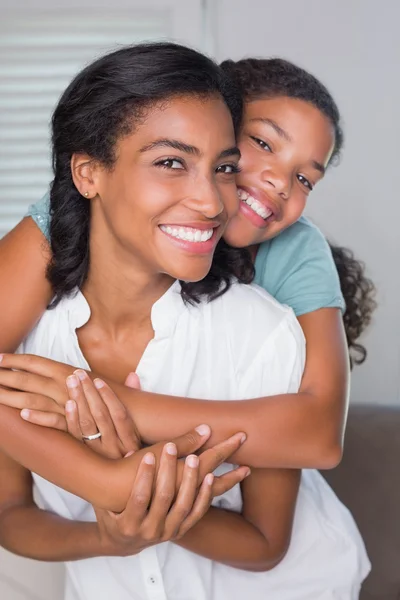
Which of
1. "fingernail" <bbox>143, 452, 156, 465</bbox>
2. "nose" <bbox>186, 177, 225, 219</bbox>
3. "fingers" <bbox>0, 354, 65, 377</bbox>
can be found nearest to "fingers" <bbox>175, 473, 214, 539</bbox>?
"fingernail" <bbox>143, 452, 156, 465</bbox>

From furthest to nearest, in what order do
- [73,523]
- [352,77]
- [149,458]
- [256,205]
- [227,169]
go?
[352,77]
[256,205]
[73,523]
[227,169]
[149,458]

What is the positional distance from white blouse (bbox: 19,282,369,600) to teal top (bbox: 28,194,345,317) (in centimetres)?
12

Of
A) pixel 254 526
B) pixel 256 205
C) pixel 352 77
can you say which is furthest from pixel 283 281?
pixel 352 77

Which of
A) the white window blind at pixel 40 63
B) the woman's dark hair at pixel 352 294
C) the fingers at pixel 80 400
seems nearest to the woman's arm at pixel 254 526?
the fingers at pixel 80 400

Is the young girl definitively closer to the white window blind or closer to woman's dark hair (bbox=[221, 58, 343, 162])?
woman's dark hair (bbox=[221, 58, 343, 162])

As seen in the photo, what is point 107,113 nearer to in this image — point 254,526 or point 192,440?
point 192,440

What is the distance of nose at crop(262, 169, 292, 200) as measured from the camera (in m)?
1.79

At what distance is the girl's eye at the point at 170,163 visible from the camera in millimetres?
1473

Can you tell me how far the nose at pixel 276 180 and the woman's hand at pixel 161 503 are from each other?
2.18 ft

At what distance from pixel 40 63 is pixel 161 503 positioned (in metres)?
2.48

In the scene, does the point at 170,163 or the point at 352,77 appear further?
the point at 352,77

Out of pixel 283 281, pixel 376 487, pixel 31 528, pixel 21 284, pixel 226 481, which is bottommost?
pixel 376 487

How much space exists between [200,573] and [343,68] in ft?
7.50

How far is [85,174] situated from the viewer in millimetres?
1617
